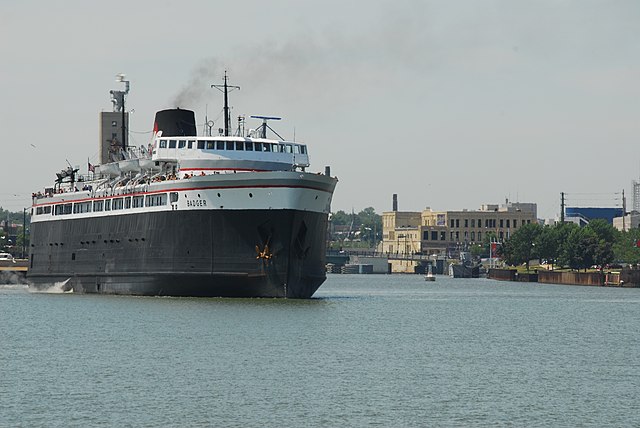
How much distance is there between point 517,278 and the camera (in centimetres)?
19975

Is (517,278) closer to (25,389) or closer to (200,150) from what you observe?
(200,150)

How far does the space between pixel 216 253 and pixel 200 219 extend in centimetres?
240

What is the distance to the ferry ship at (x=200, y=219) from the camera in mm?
77125

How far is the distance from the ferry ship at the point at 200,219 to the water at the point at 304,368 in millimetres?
3156

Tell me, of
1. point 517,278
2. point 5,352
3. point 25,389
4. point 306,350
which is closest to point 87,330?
point 5,352

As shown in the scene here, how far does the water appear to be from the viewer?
37188 mm

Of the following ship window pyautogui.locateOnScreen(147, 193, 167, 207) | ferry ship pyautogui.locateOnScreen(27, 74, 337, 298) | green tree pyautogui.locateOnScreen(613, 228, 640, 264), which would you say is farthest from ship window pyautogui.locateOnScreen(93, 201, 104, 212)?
green tree pyautogui.locateOnScreen(613, 228, 640, 264)

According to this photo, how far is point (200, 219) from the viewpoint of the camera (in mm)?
79438

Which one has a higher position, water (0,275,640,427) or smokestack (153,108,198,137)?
smokestack (153,108,198,137)

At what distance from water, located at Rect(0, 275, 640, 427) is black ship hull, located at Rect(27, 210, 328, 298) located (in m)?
2.17

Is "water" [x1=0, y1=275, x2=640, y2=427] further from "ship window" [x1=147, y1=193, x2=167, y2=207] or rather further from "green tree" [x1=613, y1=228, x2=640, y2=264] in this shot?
"green tree" [x1=613, y1=228, x2=640, y2=264]

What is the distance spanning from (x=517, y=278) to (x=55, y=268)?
11105 centimetres

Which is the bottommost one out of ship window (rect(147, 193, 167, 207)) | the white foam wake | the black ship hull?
the white foam wake

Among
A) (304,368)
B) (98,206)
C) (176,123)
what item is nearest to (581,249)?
(98,206)
